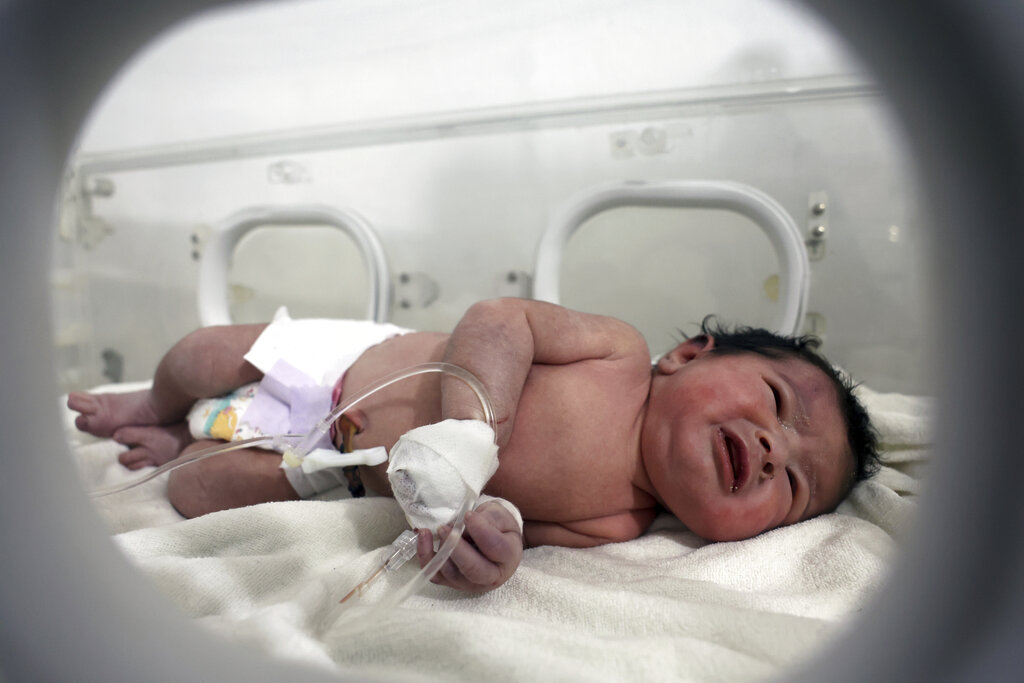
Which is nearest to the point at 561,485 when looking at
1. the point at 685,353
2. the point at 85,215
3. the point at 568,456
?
the point at 568,456

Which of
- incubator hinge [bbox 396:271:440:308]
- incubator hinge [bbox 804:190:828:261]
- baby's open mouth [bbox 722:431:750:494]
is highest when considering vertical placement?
incubator hinge [bbox 804:190:828:261]

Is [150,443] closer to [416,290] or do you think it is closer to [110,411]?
[110,411]

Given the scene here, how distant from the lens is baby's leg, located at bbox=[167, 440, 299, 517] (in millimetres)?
836

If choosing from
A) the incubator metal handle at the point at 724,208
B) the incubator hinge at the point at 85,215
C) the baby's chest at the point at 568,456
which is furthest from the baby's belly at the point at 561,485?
the incubator hinge at the point at 85,215

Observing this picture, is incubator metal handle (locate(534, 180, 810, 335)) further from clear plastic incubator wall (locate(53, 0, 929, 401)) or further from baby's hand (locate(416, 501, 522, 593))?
baby's hand (locate(416, 501, 522, 593))

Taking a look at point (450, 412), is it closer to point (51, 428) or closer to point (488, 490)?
point (488, 490)

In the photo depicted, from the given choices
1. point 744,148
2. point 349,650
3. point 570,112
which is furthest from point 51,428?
→ point 744,148

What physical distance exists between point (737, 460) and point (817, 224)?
28.7 inches

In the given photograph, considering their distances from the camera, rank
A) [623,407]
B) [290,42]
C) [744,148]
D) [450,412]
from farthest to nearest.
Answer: [290,42], [744,148], [623,407], [450,412]

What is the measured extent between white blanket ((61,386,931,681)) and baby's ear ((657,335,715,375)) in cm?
22

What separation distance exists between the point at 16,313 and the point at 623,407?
2.10 feet

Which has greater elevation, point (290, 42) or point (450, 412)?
point (290, 42)

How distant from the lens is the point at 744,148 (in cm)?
123

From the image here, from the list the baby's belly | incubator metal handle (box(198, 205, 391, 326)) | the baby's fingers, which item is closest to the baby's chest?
the baby's belly
